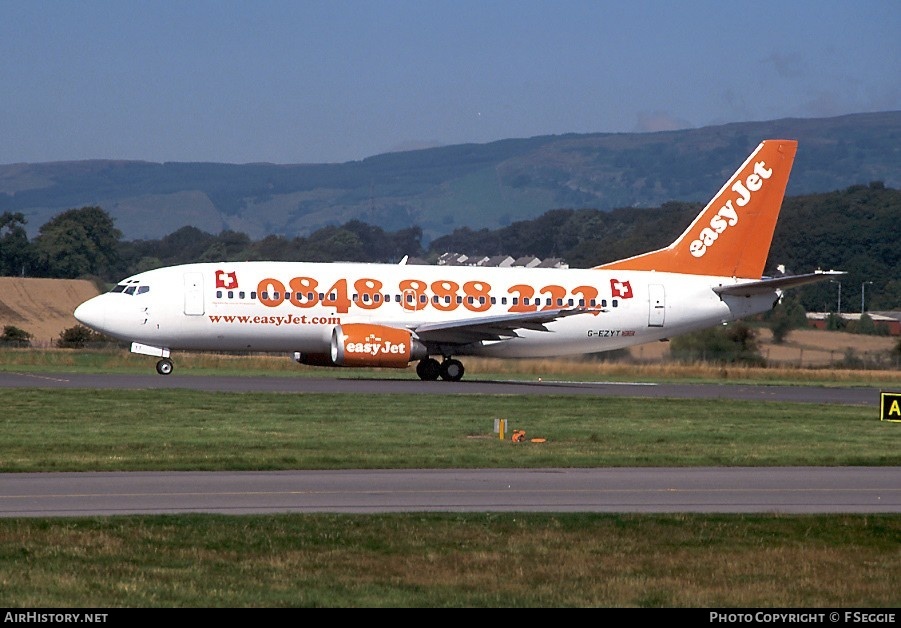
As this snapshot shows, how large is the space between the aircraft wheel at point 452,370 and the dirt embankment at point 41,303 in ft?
154

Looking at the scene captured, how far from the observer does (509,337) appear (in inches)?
1842

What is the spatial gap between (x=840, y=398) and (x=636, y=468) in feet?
67.4

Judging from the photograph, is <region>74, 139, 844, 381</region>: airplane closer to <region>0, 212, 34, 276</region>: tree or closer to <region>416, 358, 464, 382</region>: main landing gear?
<region>416, 358, 464, 382</region>: main landing gear

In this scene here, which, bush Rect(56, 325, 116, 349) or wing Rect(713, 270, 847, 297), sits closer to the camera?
wing Rect(713, 270, 847, 297)

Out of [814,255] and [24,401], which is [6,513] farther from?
[814,255]

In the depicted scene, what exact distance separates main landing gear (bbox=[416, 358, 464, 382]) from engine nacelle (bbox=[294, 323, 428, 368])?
7.24 ft

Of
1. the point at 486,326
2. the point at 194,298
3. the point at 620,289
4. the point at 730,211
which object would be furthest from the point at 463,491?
the point at 730,211

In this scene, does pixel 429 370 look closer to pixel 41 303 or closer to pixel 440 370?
pixel 440 370

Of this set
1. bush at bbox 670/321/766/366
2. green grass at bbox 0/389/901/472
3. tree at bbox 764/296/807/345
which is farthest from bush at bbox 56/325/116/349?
green grass at bbox 0/389/901/472

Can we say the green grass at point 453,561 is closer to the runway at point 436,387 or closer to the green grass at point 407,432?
the green grass at point 407,432

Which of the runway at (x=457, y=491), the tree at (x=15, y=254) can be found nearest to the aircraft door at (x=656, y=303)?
the runway at (x=457, y=491)

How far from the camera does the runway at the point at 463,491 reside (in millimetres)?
18094

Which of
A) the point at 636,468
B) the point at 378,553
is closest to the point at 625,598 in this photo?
the point at 378,553

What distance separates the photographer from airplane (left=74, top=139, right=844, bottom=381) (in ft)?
146
